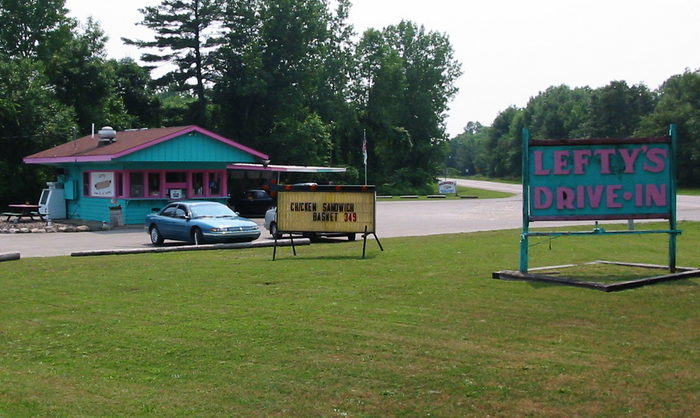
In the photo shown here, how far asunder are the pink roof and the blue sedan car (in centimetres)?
815

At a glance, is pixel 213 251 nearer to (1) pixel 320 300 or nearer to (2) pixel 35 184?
(1) pixel 320 300

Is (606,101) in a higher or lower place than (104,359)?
higher

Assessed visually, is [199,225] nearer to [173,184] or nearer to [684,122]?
[173,184]

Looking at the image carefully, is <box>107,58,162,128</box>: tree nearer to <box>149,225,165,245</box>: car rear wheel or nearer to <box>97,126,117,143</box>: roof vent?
<box>97,126,117,143</box>: roof vent

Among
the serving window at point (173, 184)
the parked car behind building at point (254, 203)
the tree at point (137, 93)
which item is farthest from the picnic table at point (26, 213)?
the tree at point (137, 93)

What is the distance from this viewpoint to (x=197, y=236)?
24.5m

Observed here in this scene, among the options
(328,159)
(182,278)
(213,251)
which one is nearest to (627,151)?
(182,278)

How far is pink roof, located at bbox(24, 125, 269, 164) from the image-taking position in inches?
1331

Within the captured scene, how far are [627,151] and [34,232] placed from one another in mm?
23808

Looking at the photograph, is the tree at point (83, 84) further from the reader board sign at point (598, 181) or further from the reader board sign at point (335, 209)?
the reader board sign at point (598, 181)

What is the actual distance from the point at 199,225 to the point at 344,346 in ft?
53.8

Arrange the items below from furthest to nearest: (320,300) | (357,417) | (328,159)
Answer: (328,159), (320,300), (357,417)

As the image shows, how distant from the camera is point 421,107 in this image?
99688 mm

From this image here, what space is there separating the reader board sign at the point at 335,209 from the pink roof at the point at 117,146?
52.1 ft
